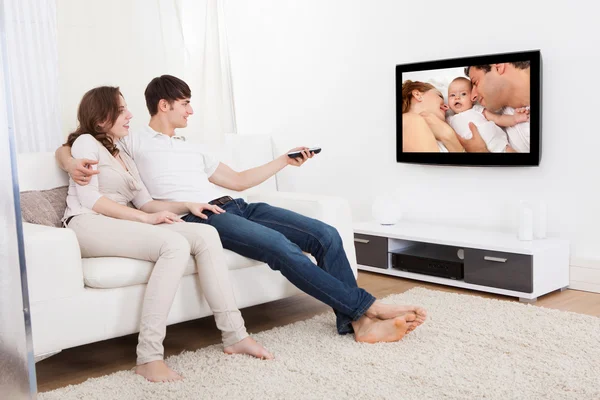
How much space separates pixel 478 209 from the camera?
159 inches

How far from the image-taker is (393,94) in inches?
174

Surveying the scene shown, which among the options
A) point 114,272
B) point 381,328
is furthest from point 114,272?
point 381,328

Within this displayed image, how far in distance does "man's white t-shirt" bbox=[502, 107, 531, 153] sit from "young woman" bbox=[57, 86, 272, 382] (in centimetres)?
177

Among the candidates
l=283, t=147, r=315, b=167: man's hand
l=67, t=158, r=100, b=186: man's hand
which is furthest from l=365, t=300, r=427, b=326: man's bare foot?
l=67, t=158, r=100, b=186: man's hand

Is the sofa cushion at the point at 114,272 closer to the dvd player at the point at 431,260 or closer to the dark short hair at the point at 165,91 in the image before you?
the dark short hair at the point at 165,91

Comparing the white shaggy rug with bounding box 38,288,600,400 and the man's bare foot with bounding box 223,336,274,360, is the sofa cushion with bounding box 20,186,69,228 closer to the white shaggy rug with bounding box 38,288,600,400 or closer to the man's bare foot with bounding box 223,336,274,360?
the white shaggy rug with bounding box 38,288,600,400

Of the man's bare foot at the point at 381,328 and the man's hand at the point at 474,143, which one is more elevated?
the man's hand at the point at 474,143

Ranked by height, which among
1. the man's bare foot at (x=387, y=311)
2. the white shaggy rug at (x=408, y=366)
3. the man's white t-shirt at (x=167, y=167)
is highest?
the man's white t-shirt at (x=167, y=167)

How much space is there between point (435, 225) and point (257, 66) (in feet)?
6.57

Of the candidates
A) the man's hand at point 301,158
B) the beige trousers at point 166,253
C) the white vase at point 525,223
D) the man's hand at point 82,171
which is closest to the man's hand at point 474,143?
the white vase at point 525,223

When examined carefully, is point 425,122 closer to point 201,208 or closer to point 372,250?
point 372,250

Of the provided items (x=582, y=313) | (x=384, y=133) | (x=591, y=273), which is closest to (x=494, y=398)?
(x=582, y=313)

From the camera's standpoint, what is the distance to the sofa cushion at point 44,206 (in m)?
2.72

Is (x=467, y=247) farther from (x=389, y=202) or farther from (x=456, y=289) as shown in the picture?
(x=389, y=202)
